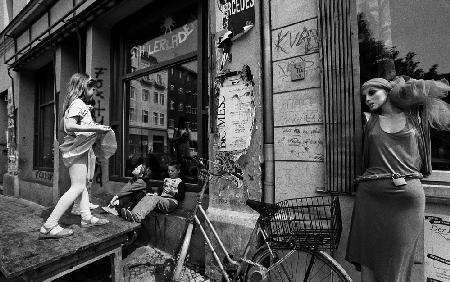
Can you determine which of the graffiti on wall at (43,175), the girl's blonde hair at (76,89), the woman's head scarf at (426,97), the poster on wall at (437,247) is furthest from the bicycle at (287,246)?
the graffiti on wall at (43,175)

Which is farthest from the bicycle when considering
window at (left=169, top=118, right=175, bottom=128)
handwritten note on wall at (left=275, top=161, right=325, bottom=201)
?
window at (left=169, top=118, right=175, bottom=128)

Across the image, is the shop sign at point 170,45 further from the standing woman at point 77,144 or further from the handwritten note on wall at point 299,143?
the handwritten note on wall at point 299,143

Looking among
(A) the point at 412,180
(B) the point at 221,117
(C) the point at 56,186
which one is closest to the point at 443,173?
(A) the point at 412,180

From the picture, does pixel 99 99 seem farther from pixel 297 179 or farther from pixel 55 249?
pixel 297 179

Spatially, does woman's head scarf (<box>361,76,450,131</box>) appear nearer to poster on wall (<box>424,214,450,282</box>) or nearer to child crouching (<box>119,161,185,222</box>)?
poster on wall (<box>424,214,450,282</box>)

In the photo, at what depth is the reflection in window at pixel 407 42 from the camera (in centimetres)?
236

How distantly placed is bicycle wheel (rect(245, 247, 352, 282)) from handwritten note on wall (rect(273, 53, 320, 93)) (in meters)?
1.62

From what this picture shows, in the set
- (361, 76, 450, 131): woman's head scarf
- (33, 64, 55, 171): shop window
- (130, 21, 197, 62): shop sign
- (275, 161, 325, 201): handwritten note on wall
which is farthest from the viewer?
(33, 64, 55, 171): shop window

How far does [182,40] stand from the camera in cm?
491

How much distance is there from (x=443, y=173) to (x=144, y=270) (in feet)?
11.4

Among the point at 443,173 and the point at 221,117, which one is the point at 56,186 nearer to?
the point at 221,117

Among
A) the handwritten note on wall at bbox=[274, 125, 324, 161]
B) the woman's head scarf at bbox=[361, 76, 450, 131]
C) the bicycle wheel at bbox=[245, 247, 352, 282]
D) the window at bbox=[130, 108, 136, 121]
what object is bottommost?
the bicycle wheel at bbox=[245, 247, 352, 282]

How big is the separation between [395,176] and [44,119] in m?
9.85

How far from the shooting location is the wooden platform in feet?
8.12
